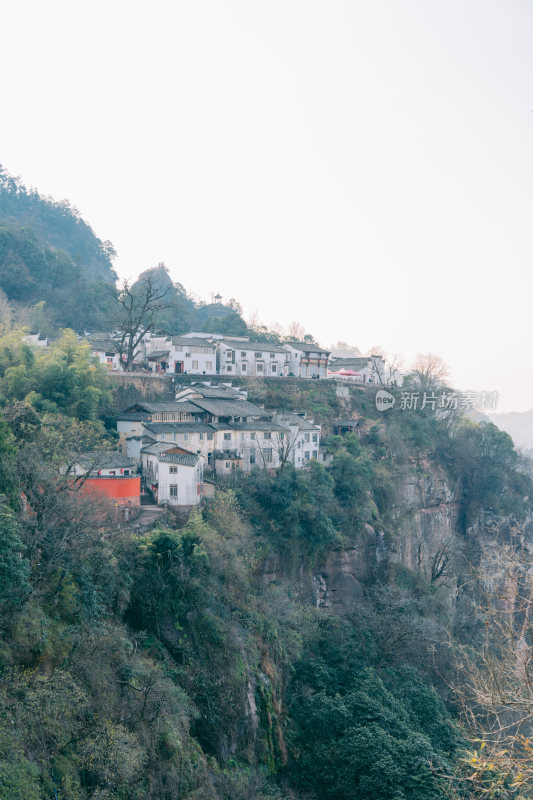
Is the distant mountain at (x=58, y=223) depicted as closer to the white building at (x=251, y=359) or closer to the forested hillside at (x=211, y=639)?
the white building at (x=251, y=359)

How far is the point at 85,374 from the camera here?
1085 inches

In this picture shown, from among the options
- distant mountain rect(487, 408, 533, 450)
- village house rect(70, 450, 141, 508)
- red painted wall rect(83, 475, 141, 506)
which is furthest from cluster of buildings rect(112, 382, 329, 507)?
distant mountain rect(487, 408, 533, 450)

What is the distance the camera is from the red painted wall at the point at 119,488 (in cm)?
2233

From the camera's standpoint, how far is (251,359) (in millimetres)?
45344

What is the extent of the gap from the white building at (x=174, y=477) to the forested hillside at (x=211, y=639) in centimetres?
137

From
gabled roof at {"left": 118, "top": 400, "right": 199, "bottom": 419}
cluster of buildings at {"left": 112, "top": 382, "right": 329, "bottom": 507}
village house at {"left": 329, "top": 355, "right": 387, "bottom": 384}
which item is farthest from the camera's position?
village house at {"left": 329, "top": 355, "right": 387, "bottom": 384}

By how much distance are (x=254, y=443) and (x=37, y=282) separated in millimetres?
34775

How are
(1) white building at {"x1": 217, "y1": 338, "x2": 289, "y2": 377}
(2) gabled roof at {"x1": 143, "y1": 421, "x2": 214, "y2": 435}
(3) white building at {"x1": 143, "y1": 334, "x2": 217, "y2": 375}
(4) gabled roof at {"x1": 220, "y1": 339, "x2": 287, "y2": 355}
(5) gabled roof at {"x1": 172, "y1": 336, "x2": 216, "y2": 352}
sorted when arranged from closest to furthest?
1. (2) gabled roof at {"x1": 143, "y1": 421, "x2": 214, "y2": 435}
2. (3) white building at {"x1": 143, "y1": 334, "x2": 217, "y2": 375}
3. (5) gabled roof at {"x1": 172, "y1": 336, "x2": 216, "y2": 352}
4. (1) white building at {"x1": 217, "y1": 338, "x2": 289, "y2": 377}
5. (4) gabled roof at {"x1": 220, "y1": 339, "x2": 287, "y2": 355}

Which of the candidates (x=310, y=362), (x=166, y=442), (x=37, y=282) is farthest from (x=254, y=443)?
(x=37, y=282)

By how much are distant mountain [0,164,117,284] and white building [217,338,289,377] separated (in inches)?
1484

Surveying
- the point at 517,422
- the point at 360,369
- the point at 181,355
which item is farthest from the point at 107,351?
the point at 517,422

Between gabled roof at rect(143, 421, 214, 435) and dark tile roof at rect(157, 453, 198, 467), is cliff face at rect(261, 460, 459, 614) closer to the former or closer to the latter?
dark tile roof at rect(157, 453, 198, 467)

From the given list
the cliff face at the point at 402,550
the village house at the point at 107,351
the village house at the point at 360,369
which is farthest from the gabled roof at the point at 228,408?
the village house at the point at 360,369

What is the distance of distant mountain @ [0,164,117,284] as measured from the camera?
73812 mm
